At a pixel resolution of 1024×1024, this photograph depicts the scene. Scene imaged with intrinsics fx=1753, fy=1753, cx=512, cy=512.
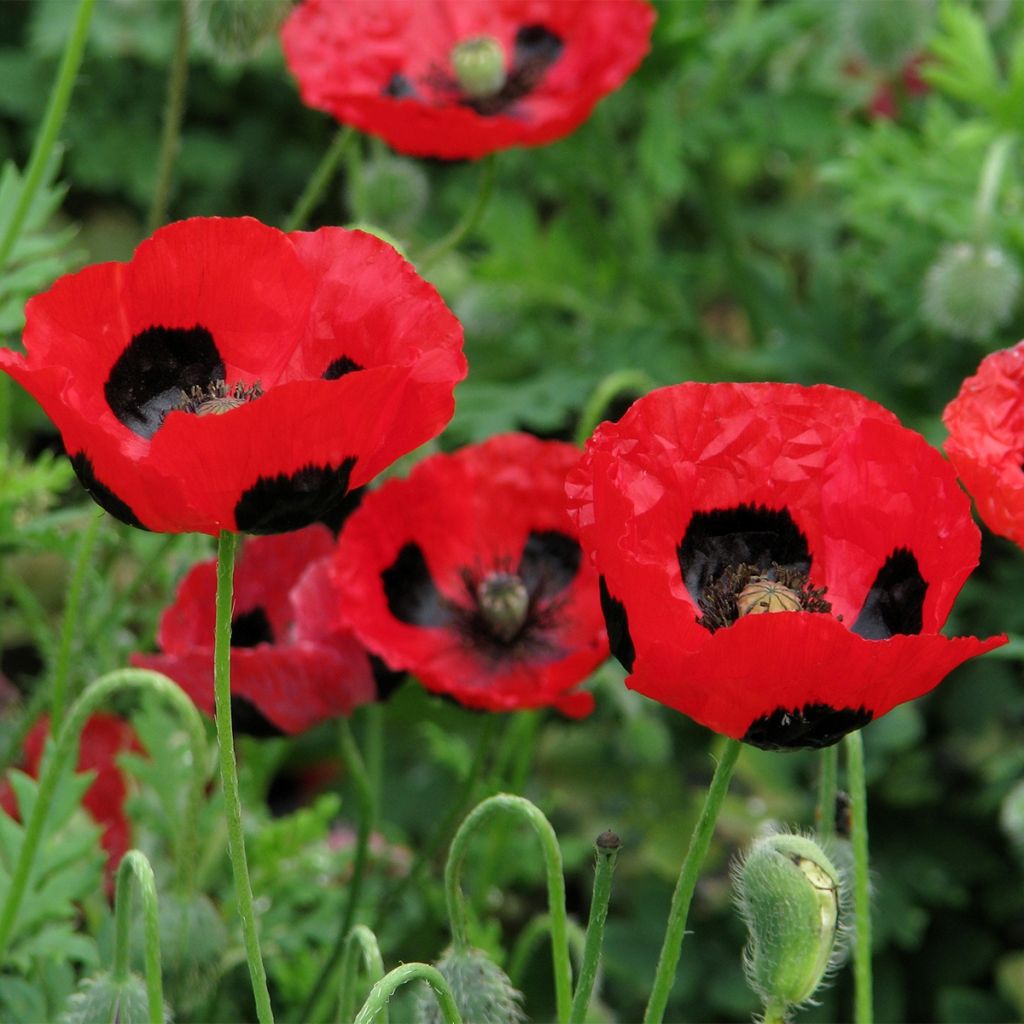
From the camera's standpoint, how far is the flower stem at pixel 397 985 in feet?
3.30

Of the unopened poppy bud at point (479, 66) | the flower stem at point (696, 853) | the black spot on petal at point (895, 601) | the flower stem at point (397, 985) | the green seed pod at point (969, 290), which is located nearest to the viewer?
the flower stem at point (397, 985)

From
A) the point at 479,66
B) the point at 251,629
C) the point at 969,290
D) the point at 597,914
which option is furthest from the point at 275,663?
the point at 969,290

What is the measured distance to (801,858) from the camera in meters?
1.13

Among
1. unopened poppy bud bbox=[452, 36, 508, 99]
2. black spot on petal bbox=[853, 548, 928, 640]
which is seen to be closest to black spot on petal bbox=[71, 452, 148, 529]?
black spot on petal bbox=[853, 548, 928, 640]

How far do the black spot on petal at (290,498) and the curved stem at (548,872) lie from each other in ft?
0.74

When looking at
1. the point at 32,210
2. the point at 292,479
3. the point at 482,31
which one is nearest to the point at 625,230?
the point at 482,31

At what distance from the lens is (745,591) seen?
49.1 inches

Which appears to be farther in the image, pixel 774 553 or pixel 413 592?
pixel 413 592

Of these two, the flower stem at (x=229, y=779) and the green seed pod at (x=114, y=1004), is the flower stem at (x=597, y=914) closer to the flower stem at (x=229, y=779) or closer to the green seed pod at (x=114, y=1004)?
the flower stem at (x=229, y=779)

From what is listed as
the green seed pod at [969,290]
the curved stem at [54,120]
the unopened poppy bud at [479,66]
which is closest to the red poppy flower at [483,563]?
the curved stem at [54,120]

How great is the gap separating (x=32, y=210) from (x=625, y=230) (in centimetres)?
133

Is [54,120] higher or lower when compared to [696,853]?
higher

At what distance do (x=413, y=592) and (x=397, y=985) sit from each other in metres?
0.65

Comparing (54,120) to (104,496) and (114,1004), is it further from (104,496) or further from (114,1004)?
(114,1004)
